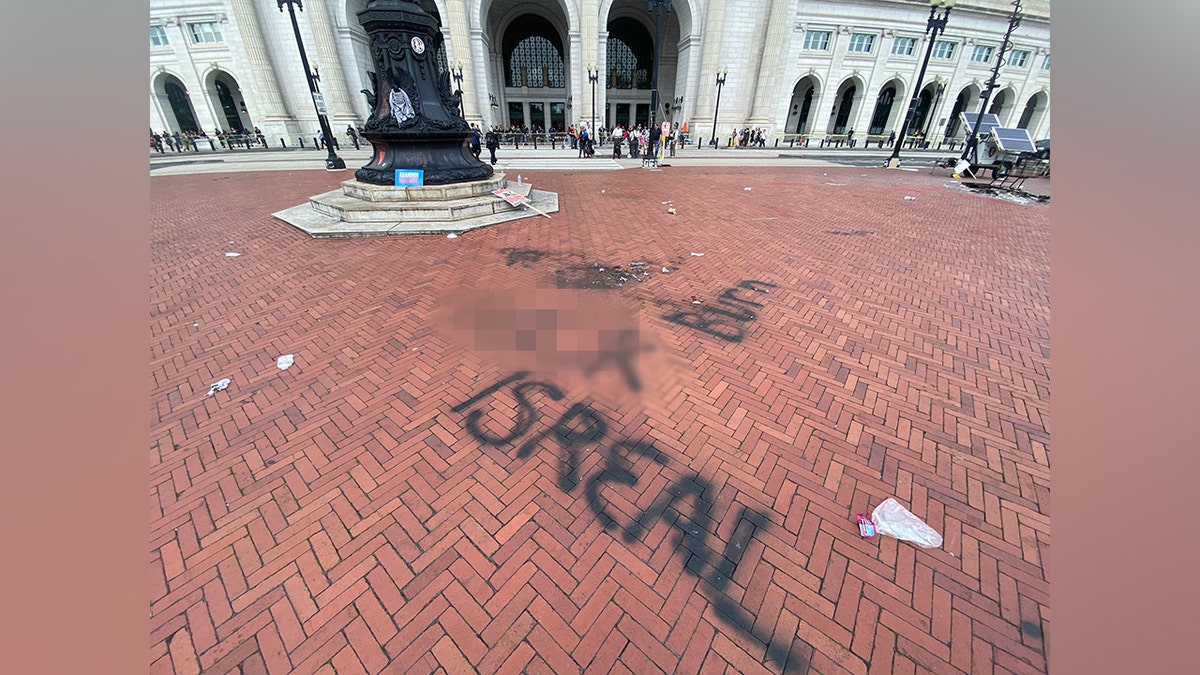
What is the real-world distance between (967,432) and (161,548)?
5.95 meters

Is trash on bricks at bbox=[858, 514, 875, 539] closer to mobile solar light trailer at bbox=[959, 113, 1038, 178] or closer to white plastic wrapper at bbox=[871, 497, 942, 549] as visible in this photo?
white plastic wrapper at bbox=[871, 497, 942, 549]

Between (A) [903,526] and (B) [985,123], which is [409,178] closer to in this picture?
(A) [903,526]

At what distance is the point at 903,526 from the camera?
112 inches

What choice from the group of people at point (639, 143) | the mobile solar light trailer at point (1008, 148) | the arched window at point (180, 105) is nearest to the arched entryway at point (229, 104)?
the arched window at point (180, 105)

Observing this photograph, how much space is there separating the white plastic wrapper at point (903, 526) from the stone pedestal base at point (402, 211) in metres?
7.85

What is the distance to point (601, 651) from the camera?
7.54 feet

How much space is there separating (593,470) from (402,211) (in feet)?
25.6

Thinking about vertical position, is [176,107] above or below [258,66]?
below

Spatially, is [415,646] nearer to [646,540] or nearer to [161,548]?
[646,540]

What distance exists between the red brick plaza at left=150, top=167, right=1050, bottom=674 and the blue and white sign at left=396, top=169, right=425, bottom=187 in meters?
3.50

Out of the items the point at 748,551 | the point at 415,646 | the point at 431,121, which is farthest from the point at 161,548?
the point at 431,121

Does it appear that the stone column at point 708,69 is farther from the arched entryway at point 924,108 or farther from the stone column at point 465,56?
the arched entryway at point 924,108

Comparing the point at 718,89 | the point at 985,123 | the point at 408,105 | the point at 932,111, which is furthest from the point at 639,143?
the point at 932,111

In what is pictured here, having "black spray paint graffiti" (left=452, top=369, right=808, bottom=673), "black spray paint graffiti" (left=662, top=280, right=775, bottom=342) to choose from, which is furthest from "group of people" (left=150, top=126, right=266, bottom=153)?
"black spray paint graffiti" (left=452, top=369, right=808, bottom=673)
